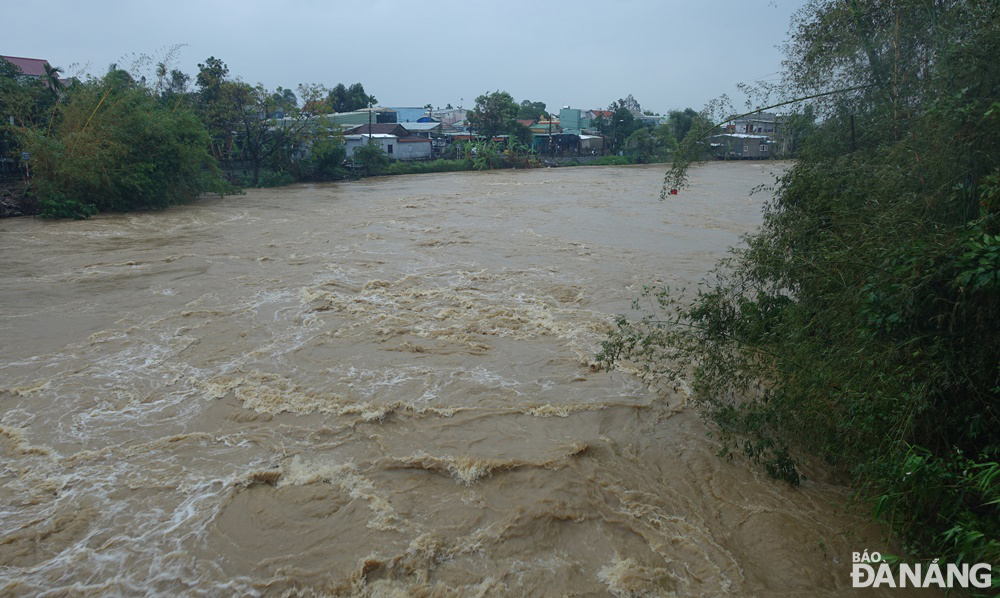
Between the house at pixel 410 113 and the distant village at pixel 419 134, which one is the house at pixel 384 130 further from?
the house at pixel 410 113

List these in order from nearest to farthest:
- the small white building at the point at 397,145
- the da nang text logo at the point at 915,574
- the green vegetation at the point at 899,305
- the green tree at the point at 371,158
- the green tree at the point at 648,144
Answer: the da nang text logo at the point at 915,574 → the green vegetation at the point at 899,305 → the green tree at the point at 371,158 → the small white building at the point at 397,145 → the green tree at the point at 648,144

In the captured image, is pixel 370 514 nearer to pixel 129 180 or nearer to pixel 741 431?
pixel 741 431

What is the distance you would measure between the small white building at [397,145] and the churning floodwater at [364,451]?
2178 centimetres

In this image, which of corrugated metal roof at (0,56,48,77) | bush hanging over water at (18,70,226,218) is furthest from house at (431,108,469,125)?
bush hanging over water at (18,70,226,218)

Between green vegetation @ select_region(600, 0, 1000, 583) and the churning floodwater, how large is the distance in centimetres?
69

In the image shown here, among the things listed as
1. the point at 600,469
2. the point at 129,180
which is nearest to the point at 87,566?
the point at 600,469

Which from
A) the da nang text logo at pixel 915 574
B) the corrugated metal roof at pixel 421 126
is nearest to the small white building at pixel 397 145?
the corrugated metal roof at pixel 421 126

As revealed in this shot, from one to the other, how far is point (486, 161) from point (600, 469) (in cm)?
3062

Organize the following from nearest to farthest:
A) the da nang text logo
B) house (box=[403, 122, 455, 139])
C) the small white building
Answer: the da nang text logo → the small white building → house (box=[403, 122, 455, 139])

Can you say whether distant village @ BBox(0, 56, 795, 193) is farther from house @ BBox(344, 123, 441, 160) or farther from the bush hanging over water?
the bush hanging over water

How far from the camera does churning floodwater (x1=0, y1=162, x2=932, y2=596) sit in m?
3.81

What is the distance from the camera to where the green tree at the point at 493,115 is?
116ft

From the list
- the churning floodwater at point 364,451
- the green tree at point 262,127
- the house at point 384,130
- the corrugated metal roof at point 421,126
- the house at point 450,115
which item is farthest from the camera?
the house at point 450,115

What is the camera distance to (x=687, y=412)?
568 cm
